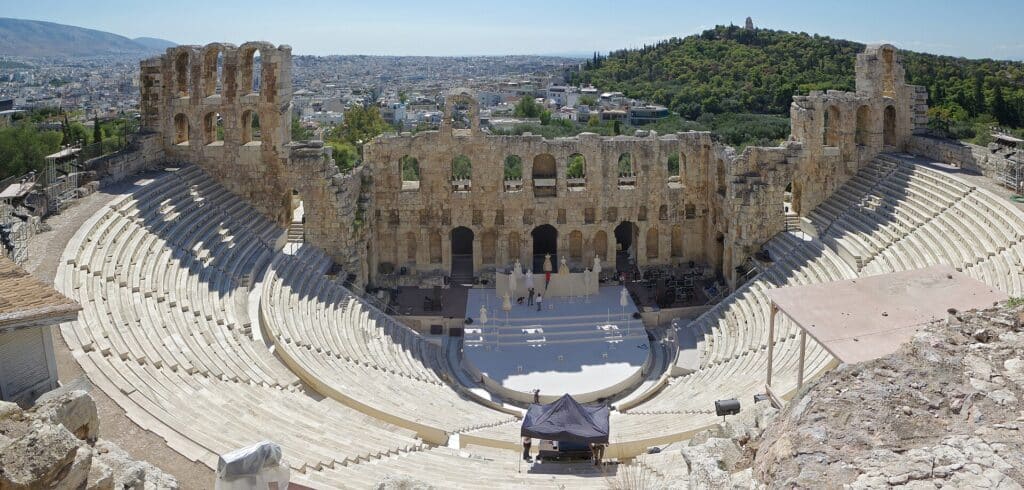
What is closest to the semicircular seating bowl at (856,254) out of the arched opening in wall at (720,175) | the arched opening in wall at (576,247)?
the arched opening in wall at (720,175)

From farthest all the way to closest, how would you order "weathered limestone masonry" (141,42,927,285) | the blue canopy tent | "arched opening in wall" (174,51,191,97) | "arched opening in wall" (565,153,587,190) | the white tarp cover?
"arched opening in wall" (565,153,587,190)
"arched opening in wall" (174,51,191,97)
"weathered limestone masonry" (141,42,927,285)
the blue canopy tent
the white tarp cover

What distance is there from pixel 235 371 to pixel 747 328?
16.6 meters

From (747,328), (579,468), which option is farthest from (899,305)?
(747,328)

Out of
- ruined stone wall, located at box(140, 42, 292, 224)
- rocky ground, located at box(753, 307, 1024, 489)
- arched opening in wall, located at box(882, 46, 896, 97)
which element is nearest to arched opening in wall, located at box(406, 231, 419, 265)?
ruined stone wall, located at box(140, 42, 292, 224)

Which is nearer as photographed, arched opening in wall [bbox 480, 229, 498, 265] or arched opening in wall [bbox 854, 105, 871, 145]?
arched opening in wall [bbox 854, 105, 871, 145]

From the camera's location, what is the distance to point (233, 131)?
31766 millimetres

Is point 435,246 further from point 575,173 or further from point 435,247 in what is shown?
point 575,173

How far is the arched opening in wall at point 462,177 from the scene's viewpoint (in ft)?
118

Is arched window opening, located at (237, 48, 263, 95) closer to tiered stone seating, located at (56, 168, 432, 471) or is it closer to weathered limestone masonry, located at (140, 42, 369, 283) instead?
weathered limestone masonry, located at (140, 42, 369, 283)

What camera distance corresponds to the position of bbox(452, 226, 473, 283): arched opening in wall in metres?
Answer: 35.4

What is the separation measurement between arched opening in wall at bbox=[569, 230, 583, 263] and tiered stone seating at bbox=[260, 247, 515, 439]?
32.0 feet

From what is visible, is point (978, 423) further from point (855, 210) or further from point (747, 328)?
point (855, 210)

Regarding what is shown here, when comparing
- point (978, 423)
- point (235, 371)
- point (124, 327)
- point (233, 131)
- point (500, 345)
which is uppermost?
point (233, 131)

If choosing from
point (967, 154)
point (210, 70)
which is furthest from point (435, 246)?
point (967, 154)
